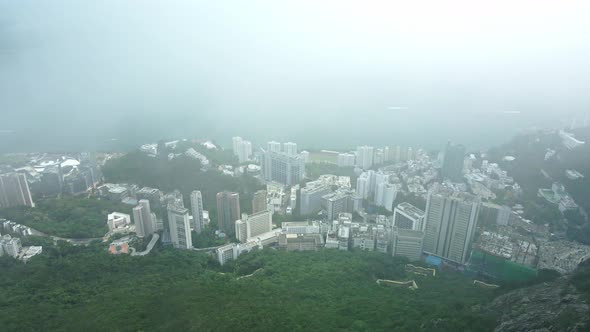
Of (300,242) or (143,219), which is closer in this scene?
(300,242)

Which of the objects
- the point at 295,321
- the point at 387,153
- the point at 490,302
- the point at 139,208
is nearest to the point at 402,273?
the point at 490,302

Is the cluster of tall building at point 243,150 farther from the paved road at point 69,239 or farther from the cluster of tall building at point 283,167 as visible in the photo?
the paved road at point 69,239

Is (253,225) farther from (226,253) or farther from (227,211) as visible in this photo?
(226,253)

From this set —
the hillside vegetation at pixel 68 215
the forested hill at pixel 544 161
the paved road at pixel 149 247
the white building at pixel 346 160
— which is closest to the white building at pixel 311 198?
the white building at pixel 346 160

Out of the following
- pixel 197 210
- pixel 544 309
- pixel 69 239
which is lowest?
pixel 69 239

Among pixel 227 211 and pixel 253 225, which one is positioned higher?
pixel 227 211

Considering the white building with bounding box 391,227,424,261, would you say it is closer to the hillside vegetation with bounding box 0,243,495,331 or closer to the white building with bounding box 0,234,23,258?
the hillside vegetation with bounding box 0,243,495,331

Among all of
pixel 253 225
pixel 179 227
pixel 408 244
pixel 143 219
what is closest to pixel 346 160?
pixel 253 225
